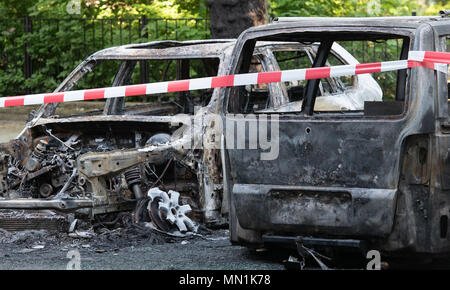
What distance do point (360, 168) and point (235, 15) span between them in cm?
724

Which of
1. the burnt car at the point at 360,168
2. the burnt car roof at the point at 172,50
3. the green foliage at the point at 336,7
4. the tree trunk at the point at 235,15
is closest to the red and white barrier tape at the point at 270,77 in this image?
the burnt car at the point at 360,168

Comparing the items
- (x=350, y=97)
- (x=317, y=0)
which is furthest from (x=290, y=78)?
(x=317, y=0)

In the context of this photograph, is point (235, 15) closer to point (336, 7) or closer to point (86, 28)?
point (336, 7)

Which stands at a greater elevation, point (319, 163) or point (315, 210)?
point (319, 163)

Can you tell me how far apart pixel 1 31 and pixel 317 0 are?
619 cm

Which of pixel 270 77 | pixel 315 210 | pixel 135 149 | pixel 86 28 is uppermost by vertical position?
pixel 86 28

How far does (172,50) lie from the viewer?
863 centimetres

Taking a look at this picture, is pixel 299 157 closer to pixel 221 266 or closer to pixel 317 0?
pixel 221 266

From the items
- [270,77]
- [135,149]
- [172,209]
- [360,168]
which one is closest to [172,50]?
[135,149]

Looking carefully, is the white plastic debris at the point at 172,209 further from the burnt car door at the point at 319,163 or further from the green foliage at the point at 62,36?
the green foliage at the point at 62,36

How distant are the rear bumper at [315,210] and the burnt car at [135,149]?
156 cm

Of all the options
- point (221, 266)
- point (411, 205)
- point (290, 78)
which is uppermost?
point (290, 78)

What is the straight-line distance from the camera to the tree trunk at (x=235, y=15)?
12.7 metres
